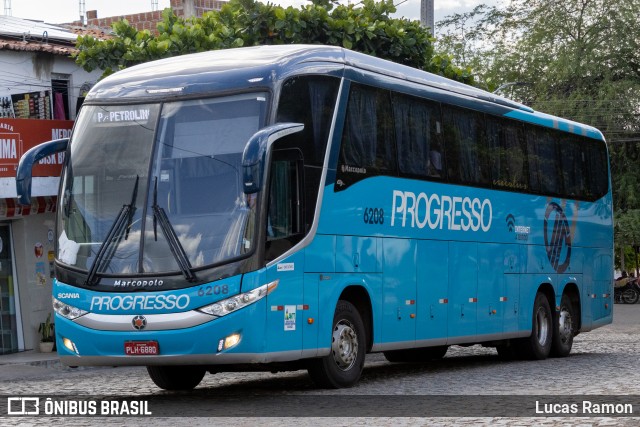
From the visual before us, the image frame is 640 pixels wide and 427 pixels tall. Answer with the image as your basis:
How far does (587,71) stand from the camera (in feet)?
145

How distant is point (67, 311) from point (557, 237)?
32.9ft

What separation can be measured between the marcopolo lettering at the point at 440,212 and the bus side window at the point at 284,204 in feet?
7.71

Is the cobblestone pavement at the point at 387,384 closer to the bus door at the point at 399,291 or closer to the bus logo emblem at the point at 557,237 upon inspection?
the bus door at the point at 399,291

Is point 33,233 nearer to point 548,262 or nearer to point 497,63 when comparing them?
point 548,262

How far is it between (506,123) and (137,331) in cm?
851

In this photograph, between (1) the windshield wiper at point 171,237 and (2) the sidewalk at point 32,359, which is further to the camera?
(2) the sidewalk at point 32,359

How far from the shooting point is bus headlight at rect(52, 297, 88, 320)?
12836 millimetres

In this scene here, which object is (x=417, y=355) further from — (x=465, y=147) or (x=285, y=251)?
(x=285, y=251)

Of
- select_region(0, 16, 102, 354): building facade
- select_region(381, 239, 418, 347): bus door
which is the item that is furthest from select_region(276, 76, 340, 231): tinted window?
select_region(0, 16, 102, 354): building facade

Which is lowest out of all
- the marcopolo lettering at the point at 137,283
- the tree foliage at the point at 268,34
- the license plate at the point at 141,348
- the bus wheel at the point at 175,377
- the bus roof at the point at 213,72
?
the bus wheel at the point at 175,377

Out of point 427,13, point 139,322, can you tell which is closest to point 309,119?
point 139,322

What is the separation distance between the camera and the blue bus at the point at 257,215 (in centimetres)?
1239

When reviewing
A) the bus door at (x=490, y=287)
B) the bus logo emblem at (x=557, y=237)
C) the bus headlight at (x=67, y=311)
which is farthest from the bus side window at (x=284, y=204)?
the bus logo emblem at (x=557, y=237)

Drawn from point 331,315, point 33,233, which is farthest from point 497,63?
point 331,315
